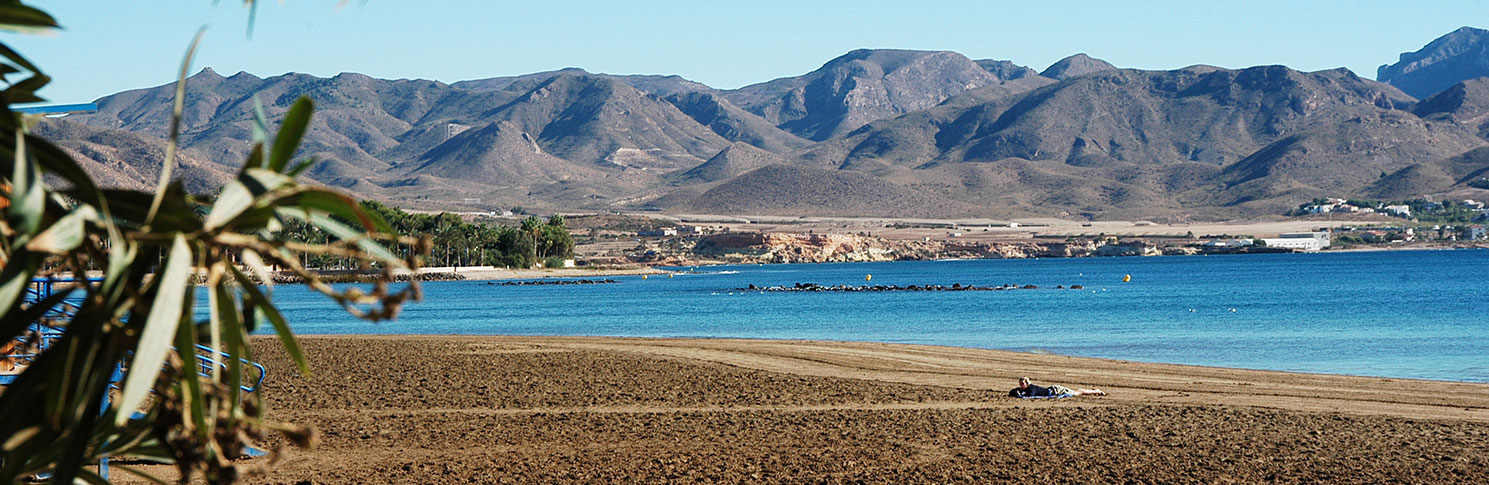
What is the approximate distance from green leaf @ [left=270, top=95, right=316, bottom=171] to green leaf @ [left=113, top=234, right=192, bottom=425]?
13.6 inches

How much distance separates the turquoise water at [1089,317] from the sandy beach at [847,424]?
944 centimetres

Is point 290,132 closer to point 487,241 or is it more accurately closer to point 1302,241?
point 487,241

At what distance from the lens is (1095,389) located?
21.0m

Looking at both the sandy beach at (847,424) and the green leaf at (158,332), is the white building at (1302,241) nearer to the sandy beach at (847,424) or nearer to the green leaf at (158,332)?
the sandy beach at (847,424)

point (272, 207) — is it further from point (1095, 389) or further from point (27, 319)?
point (1095, 389)

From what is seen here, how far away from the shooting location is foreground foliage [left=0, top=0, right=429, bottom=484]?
2.93m

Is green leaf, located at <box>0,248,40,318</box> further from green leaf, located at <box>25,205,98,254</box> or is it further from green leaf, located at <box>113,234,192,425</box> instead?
green leaf, located at <box>113,234,192,425</box>

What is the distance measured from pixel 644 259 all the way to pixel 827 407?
162 metres

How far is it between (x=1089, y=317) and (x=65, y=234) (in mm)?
54694

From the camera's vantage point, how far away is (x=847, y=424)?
1593 cm

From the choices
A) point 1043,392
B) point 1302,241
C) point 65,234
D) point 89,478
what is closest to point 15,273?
point 65,234

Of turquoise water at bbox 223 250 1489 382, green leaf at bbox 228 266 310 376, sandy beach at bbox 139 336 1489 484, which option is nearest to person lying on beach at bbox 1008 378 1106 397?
sandy beach at bbox 139 336 1489 484

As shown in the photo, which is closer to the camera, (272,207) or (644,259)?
(272,207)

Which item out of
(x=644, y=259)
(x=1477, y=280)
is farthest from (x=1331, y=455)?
(x=644, y=259)
